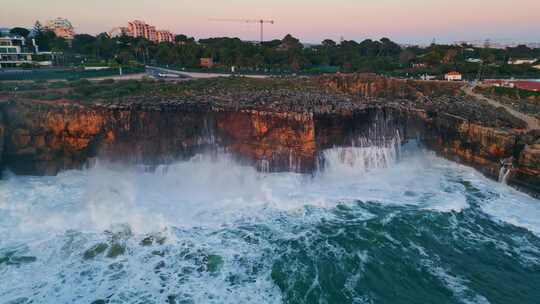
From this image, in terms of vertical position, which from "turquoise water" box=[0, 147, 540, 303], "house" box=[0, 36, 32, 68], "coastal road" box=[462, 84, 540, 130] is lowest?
"turquoise water" box=[0, 147, 540, 303]

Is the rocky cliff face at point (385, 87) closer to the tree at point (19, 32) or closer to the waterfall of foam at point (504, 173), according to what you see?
the waterfall of foam at point (504, 173)

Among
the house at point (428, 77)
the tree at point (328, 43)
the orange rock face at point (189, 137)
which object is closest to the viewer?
the orange rock face at point (189, 137)

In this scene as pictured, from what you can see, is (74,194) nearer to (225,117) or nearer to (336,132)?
(225,117)

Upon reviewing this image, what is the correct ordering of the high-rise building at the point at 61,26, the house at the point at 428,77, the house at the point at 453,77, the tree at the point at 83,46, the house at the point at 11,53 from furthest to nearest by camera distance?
the high-rise building at the point at 61,26 < the tree at the point at 83,46 < the house at the point at 11,53 < the house at the point at 453,77 < the house at the point at 428,77

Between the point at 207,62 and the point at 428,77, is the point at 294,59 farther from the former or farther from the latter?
the point at 428,77

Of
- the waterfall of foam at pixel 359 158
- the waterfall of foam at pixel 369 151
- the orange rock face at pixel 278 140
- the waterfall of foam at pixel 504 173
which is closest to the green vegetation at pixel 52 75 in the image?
the orange rock face at pixel 278 140

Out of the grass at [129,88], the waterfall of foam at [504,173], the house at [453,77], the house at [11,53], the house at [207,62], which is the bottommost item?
the waterfall of foam at [504,173]

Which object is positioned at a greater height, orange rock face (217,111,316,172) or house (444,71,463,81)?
house (444,71,463,81)

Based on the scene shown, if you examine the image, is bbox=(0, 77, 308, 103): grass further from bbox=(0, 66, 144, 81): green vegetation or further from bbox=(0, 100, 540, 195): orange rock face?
bbox=(0, 66, 144, 81): green vegetation

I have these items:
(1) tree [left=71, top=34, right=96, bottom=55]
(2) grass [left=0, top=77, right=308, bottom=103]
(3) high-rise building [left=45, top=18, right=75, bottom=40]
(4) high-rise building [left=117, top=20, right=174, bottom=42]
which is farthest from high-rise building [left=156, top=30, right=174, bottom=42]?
(2) grass [left=0, top=77, right=308, bottom=103]
